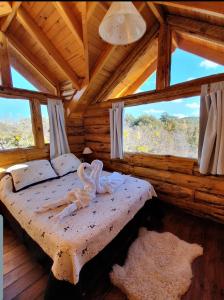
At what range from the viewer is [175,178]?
8.21ft

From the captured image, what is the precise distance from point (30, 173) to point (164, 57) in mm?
2646

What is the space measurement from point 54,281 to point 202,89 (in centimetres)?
250

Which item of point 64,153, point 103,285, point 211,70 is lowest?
point 103,285

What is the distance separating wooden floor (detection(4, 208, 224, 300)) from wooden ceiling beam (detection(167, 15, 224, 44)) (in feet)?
7.71

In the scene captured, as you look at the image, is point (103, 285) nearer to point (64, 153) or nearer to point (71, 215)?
point (71, 215)

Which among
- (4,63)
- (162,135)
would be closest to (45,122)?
(4,63)

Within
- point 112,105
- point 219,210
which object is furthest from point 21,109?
point 219,210

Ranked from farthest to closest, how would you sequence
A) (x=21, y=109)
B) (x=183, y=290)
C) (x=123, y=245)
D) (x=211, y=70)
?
(x=21, y=109)
(x=211, y=70)
(x=123, y=245)
(x=183, y=290)

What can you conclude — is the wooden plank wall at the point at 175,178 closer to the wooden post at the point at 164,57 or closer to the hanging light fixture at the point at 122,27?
the wooden post at the point at 164,57

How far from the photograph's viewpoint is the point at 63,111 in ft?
10.5

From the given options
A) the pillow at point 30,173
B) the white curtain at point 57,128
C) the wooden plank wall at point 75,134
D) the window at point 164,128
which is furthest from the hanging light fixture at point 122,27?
the wooden plank wall at point 75,134

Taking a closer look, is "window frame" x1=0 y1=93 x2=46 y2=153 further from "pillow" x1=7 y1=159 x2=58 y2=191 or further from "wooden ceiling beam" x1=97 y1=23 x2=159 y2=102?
"wooden ceiling beam" x1=97 y1=23 x2=159 y2=102

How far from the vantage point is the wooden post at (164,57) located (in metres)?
A: 2.33

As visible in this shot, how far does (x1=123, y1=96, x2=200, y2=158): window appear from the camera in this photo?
228 centimetres
